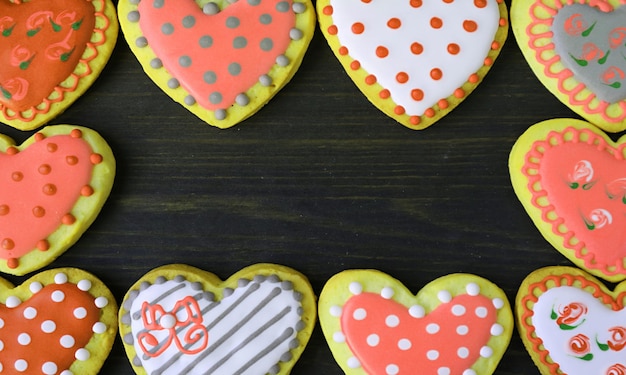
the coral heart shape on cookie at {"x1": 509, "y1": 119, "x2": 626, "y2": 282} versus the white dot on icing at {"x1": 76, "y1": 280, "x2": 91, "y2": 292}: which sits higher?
the coral heart shape on cookie at {"x1": 509, "y1": 119, "x2": 626, "y2": 282}

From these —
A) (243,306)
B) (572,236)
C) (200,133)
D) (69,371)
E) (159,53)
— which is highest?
(159,53)

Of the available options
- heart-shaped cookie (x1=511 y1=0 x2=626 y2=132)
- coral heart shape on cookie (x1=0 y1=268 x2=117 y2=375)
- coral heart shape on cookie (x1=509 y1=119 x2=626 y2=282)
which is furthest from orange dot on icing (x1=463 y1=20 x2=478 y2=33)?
coral heart shape on cookie (x1=0 y1=268 x2=117 y2=375)

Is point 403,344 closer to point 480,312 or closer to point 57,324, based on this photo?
point 480,312

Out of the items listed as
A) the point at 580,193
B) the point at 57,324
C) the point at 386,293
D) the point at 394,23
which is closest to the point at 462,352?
the point at 386,293

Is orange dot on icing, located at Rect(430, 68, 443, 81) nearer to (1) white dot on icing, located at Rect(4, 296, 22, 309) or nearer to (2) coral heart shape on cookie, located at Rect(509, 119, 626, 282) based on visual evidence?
(2) coral heart shape on cookie, located at Rect(509, 119, 626, 282)

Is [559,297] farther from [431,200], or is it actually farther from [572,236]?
[431,200]

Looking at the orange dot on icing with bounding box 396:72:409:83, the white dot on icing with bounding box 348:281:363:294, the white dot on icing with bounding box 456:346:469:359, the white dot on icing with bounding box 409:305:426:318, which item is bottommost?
the white dot on icing with bounding box 456:346:469:359

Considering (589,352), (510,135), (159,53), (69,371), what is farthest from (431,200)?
(69,371)
